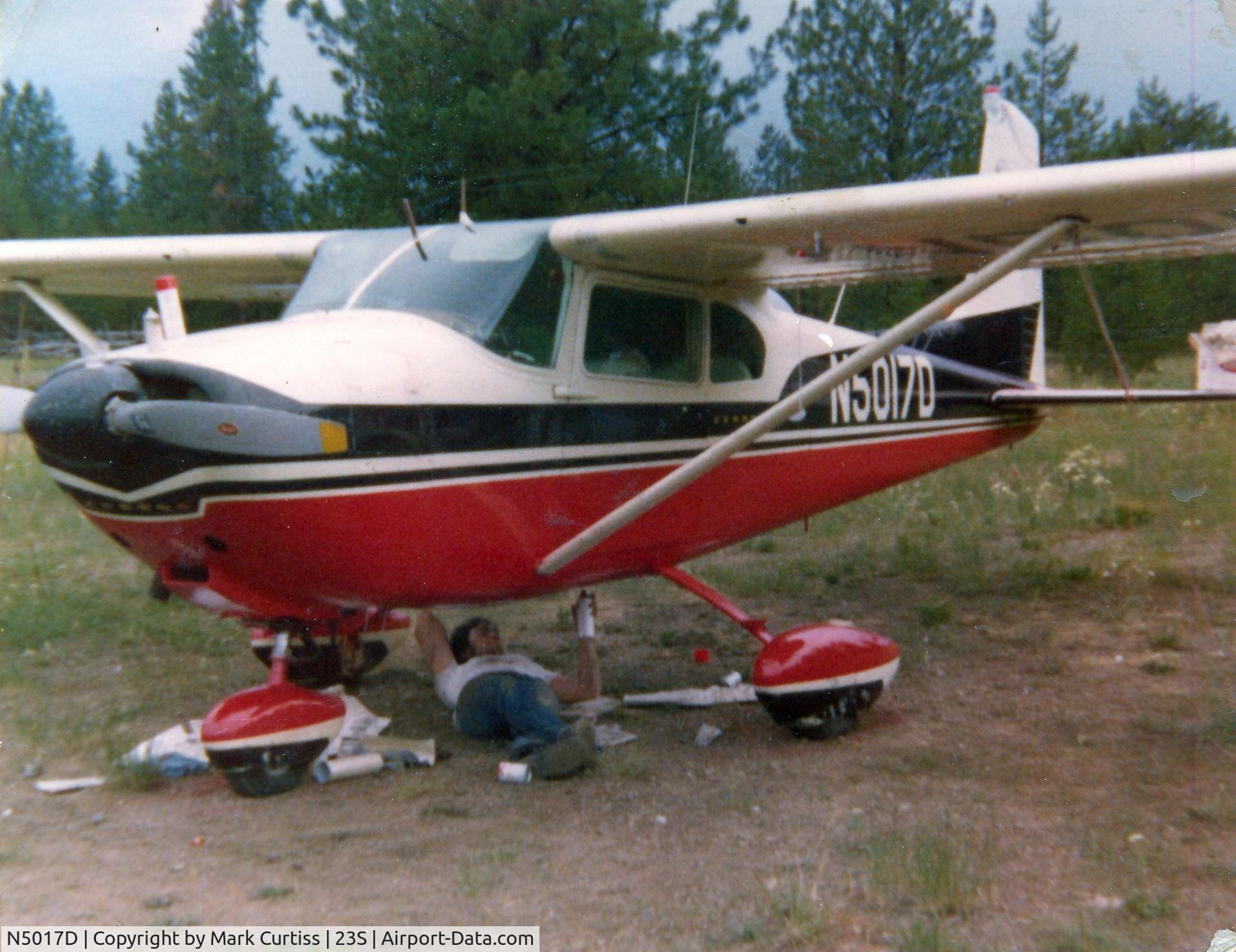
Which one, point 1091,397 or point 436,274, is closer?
point 436,274

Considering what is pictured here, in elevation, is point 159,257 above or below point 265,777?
above

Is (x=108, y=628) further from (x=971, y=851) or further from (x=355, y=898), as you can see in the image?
(x=971, y=851)

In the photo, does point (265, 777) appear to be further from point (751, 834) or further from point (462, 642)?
point (751, 834)

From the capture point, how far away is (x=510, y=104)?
6.65 metres

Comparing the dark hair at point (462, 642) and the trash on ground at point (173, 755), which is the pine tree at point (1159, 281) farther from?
the trash on ground at point (173, 755)

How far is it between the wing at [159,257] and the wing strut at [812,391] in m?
2.34

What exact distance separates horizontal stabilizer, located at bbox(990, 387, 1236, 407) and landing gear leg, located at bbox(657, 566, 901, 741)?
9.10 feet

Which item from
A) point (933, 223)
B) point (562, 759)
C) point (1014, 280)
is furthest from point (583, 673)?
point (1014, 280)

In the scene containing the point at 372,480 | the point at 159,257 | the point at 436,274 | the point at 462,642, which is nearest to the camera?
the point at 372,480

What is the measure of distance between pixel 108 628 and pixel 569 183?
4120 millimetres

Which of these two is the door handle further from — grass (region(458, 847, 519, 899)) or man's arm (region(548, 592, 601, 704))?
grass (region(458, 847, 519, 899))

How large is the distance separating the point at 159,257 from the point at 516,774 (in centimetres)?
366

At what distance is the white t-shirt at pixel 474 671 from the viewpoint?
4.66 meters

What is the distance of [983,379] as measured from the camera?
7047 mm
